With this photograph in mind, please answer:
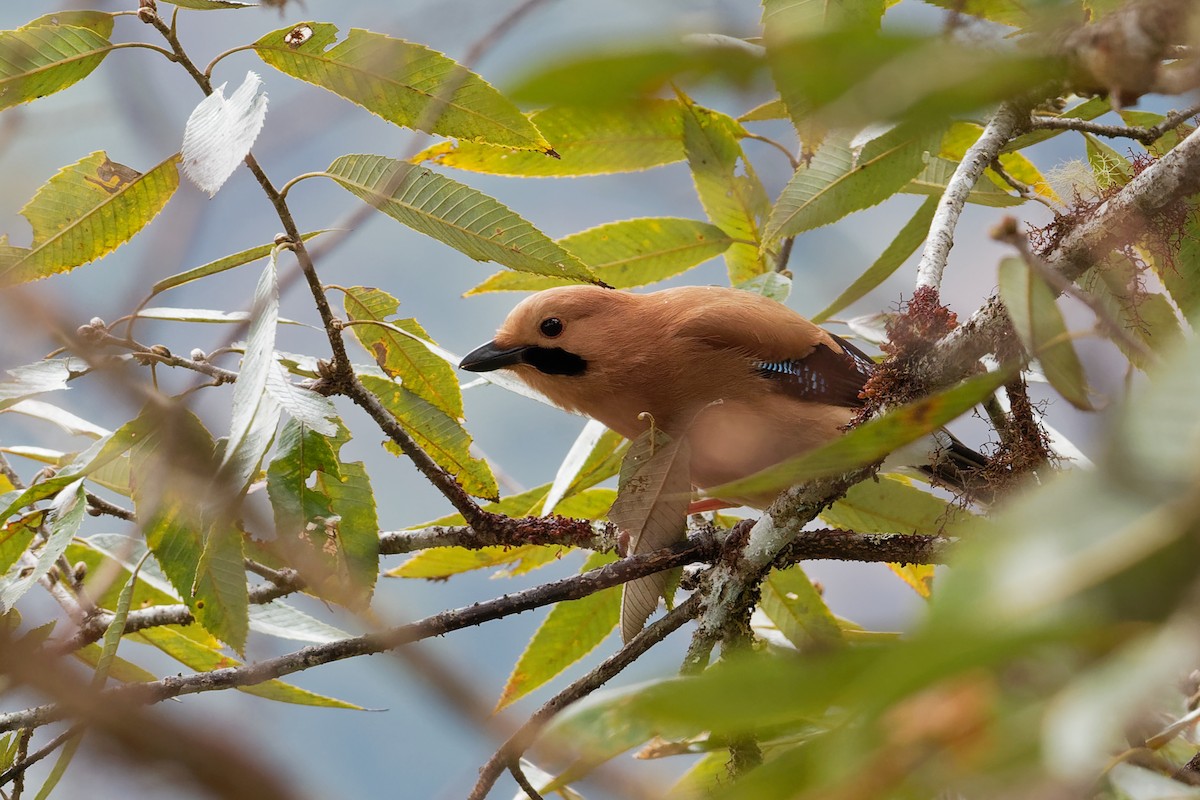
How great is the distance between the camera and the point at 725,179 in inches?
130

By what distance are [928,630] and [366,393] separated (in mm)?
2077

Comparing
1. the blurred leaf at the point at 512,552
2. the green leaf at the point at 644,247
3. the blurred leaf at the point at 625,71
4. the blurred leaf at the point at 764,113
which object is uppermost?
the blurred leaf at the point at 764,113

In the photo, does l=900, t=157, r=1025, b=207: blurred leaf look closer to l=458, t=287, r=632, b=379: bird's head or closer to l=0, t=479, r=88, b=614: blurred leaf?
l=458, t=287, r=632, b=379: bird's head

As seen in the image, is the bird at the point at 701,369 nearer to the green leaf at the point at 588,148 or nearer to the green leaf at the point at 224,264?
the green leaf at the point at 588,148

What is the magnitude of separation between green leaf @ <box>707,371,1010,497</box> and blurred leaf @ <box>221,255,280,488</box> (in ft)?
2.77

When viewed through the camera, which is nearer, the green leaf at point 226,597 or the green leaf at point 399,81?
the green leaf at point 399,81

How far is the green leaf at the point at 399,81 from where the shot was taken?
2.21m

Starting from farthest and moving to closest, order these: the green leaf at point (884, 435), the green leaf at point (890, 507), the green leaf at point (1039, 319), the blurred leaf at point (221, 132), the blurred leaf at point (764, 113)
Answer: the blurred leaf at point (764, 113)
the green leaf at point (890, 507)
the blurred leaf at point (221, 132)
the green leaf at point (1039, 319)
the green leaf at point (884, 435)

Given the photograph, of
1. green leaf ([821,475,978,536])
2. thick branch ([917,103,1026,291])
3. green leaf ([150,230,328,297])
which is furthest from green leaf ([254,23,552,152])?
green leaf ([821,475,978,536])

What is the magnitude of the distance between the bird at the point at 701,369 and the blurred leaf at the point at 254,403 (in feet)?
4.62

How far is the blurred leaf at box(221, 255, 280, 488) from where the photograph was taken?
1.72m

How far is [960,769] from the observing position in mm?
717

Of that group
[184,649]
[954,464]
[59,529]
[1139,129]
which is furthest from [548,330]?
[1139,129]

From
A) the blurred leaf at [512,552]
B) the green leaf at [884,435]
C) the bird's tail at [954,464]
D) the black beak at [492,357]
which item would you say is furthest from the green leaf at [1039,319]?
the black beak at [492,357]
